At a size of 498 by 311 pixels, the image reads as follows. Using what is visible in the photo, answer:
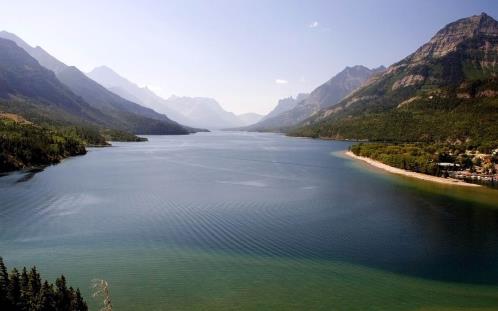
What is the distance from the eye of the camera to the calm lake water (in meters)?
36.1

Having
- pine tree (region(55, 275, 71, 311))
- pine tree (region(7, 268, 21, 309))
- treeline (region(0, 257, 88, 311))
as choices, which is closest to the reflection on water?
pine tree (region(7, 268, 21, 309))

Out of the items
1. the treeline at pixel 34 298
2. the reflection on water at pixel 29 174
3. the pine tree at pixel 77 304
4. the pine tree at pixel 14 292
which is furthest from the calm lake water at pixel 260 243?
the pine tree at pixel 14 292

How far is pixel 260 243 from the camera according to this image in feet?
164

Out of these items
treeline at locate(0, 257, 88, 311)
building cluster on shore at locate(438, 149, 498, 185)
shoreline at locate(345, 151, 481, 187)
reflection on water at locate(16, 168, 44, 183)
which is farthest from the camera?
building cluster on shore at locate(438, 149, 498, 185)

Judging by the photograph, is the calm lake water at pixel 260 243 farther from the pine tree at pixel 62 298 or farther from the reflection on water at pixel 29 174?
the pine tree at pixel 62 298

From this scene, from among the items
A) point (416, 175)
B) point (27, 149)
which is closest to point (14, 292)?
point (27, 149)

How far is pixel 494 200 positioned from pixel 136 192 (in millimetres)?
76218

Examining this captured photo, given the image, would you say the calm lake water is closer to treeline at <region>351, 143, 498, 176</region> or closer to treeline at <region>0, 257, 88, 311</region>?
treeline at <region>0, 257, 88, 311</region>

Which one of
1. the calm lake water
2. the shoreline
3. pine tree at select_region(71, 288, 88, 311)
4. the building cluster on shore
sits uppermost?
the building cluster on shore

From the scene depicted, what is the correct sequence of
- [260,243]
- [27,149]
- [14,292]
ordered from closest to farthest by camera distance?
[14,292] < [260,243] < [27,149]

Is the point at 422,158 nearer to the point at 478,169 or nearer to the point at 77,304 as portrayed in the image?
the point at 478,169

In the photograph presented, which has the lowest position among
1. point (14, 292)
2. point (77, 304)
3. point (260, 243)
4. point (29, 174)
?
point (260, 243)

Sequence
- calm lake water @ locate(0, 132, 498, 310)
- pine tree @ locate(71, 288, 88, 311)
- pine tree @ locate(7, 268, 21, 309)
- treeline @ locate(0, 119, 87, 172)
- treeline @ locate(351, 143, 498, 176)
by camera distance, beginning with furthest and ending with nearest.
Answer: treeline @ locate(351, 143, 498, 176), treeline @ locate(0, 119, 87, 172), calm lake water @ locate(0, 132, 498, 310), pine tree @ locate(71, 288, 88, 311), pine tree @ locate(7, 268, 21, 309)

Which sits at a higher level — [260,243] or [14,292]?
[14,292]
